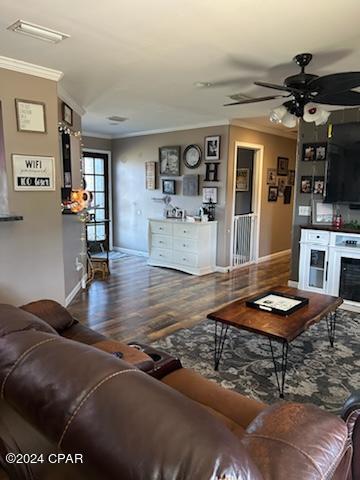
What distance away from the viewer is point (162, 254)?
21.0 feet

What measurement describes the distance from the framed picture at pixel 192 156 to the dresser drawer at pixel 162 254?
1585mm

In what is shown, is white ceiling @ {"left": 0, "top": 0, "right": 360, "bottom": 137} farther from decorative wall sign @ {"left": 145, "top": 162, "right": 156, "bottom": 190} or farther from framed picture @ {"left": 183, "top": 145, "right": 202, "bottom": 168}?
Answer: decorative wall sign @ {"left": 145, "top": 162, "right": 156, "bottom": 190}

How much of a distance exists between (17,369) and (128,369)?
334 millimetres

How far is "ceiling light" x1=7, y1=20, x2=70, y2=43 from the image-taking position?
2.30 m

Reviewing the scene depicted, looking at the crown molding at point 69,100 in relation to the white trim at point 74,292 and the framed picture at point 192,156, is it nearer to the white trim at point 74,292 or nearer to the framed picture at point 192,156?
the framed picture at point 192,156

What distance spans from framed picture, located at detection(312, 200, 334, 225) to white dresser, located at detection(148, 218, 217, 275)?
177 cm

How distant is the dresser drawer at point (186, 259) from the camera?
5.91 metres

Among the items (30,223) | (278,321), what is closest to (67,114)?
(30,223)

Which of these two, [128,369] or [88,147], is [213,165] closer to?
[88,147]

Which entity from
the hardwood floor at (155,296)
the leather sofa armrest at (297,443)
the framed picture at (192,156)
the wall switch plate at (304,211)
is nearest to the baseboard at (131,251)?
the hardwood floor at (155,296)

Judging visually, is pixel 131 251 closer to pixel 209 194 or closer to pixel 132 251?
pixel 132 251

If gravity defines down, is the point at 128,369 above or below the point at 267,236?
above

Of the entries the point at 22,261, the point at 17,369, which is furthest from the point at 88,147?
the point at 17,369

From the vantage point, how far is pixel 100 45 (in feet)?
8.61
